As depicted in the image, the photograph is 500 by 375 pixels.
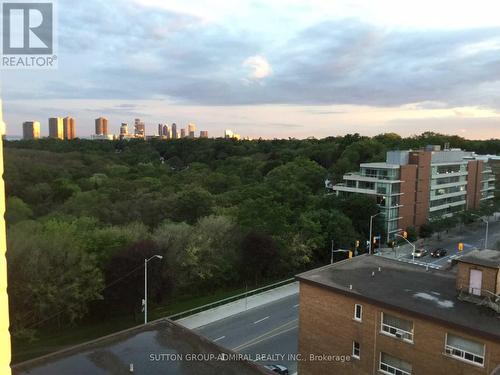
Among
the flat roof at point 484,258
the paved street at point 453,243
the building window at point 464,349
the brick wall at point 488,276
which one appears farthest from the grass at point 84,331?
the paved street at point 453,243

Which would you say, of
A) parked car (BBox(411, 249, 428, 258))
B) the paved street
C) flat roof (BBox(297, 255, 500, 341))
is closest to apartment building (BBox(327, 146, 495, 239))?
the paved street

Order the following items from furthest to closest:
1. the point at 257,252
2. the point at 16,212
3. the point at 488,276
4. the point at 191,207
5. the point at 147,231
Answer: the point at 191,207, the point at 16,212, the point at 147,231, the point at 257,252, the point at 488,276

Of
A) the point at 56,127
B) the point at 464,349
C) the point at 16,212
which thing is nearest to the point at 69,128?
the point at 56,127

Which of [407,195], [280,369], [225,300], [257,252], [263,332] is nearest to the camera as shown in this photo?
[280,369]

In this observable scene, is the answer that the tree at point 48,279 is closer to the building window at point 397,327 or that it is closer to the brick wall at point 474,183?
the building window at point 397,327

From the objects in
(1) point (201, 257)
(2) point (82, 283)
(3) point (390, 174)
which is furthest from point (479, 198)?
(2) point (82, 283)

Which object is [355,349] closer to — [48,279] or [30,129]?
[48,279]
